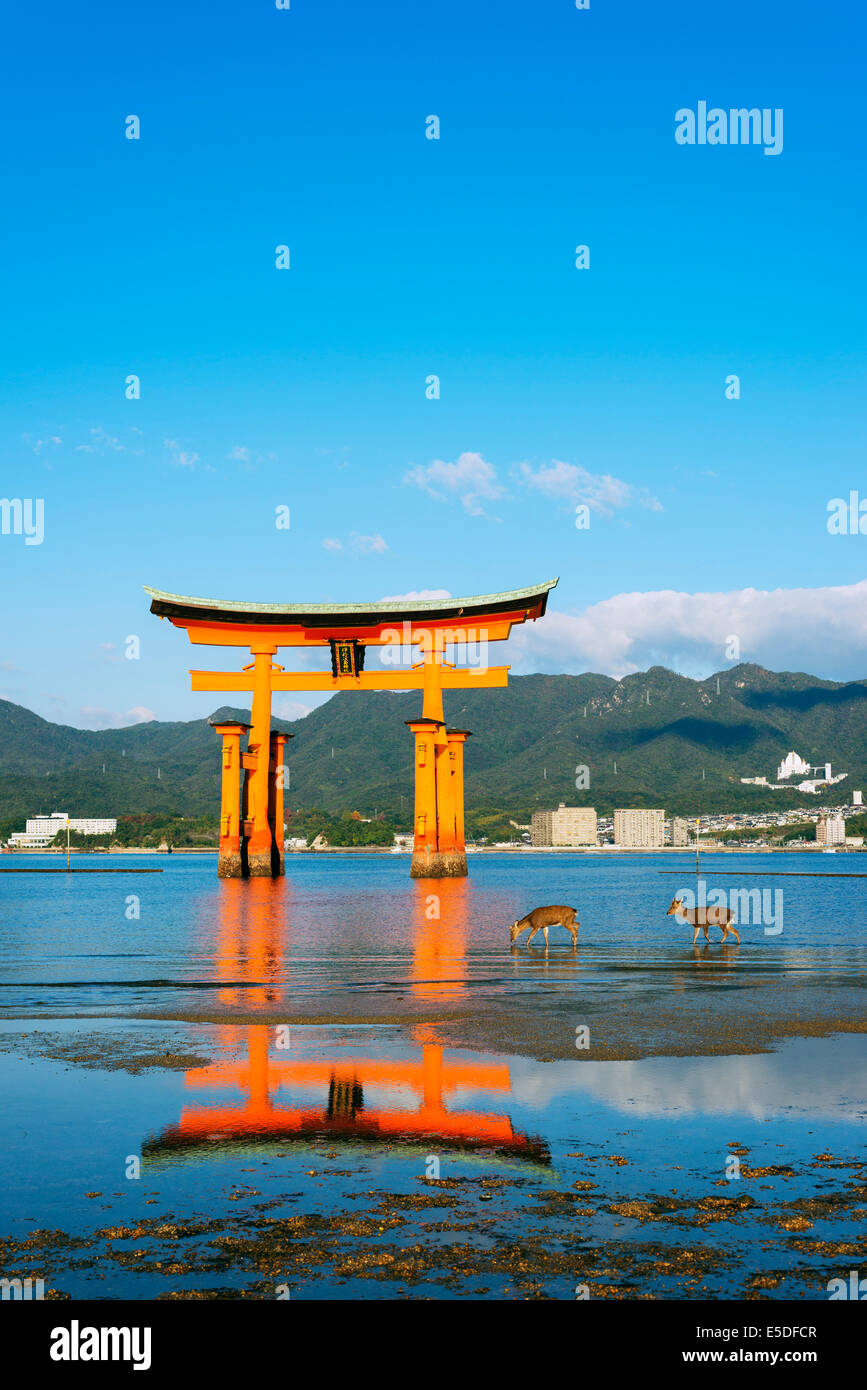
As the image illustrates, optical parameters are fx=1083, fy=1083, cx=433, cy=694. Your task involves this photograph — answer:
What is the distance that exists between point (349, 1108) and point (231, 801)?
60.5m

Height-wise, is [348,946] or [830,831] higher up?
[348,946]

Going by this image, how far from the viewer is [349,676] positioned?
71688 mm

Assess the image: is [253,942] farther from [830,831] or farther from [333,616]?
[830,831]

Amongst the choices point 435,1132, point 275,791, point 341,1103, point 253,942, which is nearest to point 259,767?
point 275,791

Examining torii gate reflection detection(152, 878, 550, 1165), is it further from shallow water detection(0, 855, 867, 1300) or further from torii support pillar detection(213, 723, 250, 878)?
torii support pillar detection(213, 723, 250, 878)

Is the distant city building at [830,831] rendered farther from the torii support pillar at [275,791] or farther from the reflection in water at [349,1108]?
the reflection in water at [349,1108]

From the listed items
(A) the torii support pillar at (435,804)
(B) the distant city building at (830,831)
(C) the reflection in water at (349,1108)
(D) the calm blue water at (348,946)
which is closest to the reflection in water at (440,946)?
(D) the calm blue water at (348,946)

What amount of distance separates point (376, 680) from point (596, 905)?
98.8 feet

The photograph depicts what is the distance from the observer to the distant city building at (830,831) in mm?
181750

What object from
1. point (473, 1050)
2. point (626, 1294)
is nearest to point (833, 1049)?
point (473, 1050)

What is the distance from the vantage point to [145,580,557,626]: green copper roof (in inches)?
2603

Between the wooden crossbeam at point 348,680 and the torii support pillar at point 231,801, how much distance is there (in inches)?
126

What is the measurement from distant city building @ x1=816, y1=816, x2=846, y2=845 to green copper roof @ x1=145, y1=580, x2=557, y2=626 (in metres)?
131
